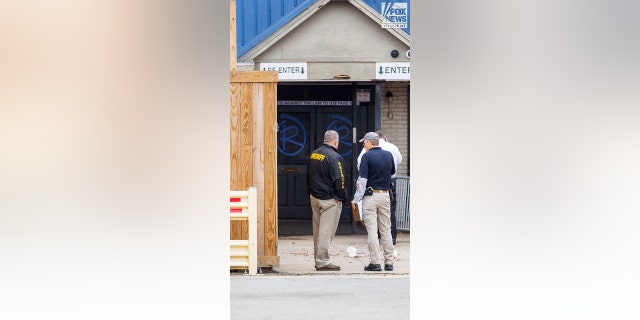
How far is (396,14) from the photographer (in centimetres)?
1537

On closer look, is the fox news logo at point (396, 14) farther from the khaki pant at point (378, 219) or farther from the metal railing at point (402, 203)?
the khaki pant at point (378, 219)

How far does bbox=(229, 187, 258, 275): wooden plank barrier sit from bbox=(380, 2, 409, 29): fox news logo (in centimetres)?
591

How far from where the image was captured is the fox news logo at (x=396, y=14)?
599 inches

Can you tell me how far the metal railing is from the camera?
49.7 feet

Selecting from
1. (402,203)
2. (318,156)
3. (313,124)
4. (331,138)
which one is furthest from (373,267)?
(313,124)

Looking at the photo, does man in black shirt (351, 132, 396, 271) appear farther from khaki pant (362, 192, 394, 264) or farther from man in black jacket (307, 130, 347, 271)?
man in black jacket (307, 130, 347, 271)

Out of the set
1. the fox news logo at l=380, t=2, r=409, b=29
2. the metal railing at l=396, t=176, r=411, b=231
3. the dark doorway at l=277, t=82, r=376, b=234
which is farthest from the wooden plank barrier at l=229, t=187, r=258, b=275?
the fox news logo at l=380, t=2, r=409, b=29

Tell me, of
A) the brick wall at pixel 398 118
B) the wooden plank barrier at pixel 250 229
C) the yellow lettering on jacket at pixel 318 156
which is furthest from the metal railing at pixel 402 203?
the wooden plank barrier at pixel 250 229

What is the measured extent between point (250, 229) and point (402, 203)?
17.7 ft

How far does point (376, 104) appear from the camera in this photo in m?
15.7

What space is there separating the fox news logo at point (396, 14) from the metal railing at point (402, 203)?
2532mm
